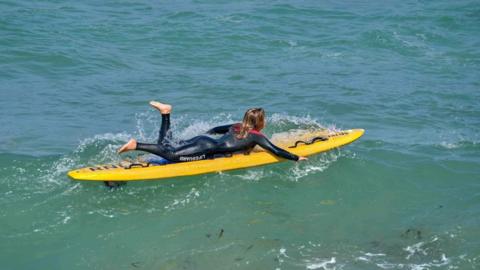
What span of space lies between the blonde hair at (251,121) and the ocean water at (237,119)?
676 mm

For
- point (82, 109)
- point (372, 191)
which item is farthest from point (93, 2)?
point (372, 191)

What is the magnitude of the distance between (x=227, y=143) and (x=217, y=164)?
0.33 metres

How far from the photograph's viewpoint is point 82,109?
1276 cm

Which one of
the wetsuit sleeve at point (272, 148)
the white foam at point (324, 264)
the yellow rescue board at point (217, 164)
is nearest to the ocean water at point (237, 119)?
the white foam at point (324, 264)

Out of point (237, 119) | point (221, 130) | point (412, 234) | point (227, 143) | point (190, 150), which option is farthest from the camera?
point (237, 119)

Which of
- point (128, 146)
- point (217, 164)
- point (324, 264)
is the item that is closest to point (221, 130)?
point (217, 164)

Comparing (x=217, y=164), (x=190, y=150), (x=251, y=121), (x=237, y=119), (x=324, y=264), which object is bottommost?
(x=324, y=264)

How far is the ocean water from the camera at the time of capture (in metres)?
7.81

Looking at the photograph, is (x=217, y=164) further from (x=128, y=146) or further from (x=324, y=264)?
(x=324, y=264)

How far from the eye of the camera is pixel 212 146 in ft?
30.6

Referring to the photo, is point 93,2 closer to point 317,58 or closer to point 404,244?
point 317,58

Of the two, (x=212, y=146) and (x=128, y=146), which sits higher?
(x=128, y=146)

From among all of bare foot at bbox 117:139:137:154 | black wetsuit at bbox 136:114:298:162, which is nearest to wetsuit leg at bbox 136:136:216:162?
black wetsuit at bbox 136:114:298:162

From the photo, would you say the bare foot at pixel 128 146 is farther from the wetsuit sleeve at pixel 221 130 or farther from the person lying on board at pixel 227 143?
the wetsuit sleeve at pixel 221 130
